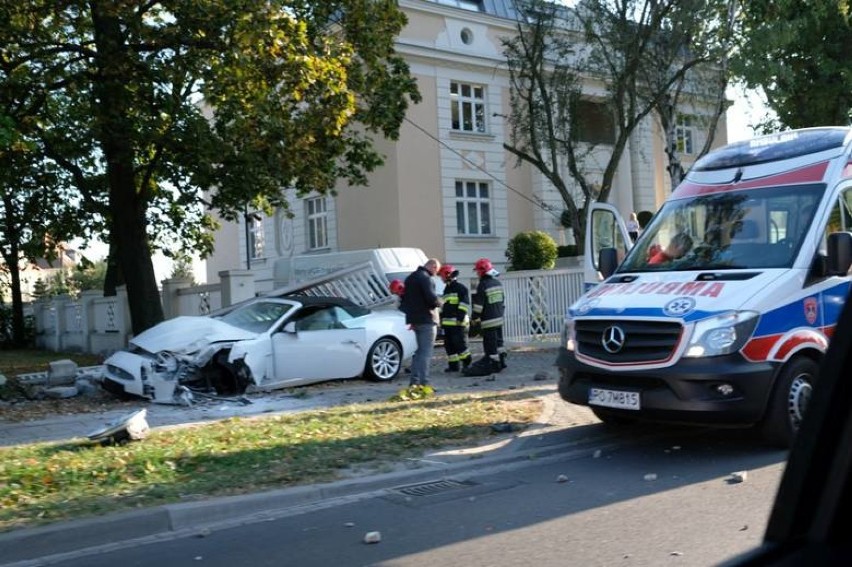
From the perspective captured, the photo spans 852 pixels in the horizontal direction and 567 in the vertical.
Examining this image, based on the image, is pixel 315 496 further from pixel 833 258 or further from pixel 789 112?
pixel 789 112

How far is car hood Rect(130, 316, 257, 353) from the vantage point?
1137 cm

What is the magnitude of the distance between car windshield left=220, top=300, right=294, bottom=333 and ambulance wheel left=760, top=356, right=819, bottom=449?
7261 millimetres

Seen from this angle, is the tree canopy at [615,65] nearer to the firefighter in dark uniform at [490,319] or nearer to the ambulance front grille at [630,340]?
the firefighter in dark uniform at [490,319]

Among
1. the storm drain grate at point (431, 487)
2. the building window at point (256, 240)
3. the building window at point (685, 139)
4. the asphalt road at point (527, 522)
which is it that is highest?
the building window at point (685, 139)

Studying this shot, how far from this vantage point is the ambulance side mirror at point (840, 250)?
6.90 m

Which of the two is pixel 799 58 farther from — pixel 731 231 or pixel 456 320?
pixel 731 231

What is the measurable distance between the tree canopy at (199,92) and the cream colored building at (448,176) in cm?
724

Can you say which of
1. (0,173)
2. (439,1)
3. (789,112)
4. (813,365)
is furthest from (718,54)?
(0,173)

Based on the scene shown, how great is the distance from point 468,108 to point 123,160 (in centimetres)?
1390

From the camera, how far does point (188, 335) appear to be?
11531 millimetres

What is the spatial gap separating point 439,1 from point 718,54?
10279 mm

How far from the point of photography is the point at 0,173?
16.4m

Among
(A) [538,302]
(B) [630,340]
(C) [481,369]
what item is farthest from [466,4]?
(B) [630,340]

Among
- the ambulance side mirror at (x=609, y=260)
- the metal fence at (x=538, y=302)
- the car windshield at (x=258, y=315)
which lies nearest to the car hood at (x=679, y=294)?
the ambulance side mirror at (x=609, y=260)
